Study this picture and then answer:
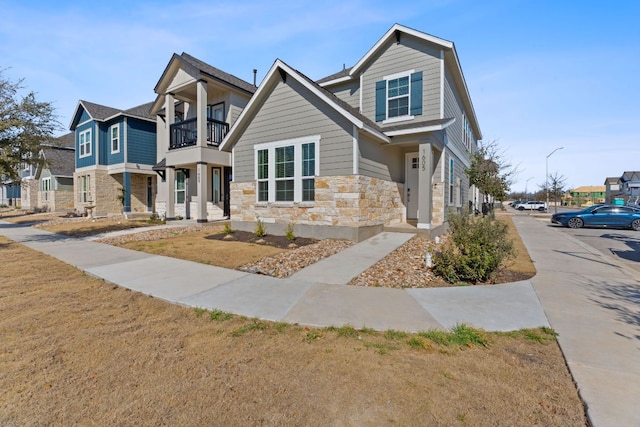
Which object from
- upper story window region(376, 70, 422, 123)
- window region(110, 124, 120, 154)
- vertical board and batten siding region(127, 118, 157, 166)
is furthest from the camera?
window region(110, 124, 120, 154)

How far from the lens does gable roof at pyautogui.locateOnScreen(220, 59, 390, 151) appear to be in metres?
9.72

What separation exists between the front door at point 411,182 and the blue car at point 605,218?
37.9 feet

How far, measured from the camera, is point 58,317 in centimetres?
425

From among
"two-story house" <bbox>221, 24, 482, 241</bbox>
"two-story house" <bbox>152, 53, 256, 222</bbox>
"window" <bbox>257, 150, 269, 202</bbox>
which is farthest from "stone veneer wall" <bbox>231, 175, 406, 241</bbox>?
"two-story house" <bbox>152, 53, 256, 222</bbox>

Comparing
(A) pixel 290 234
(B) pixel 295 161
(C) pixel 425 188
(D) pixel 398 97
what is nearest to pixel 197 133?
(B) pixel 295 161

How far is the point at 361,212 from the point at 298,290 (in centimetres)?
512

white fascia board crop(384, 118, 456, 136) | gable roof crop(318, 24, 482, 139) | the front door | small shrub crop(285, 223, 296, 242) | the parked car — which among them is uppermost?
gable roof crop(318, 24, 482, 139)

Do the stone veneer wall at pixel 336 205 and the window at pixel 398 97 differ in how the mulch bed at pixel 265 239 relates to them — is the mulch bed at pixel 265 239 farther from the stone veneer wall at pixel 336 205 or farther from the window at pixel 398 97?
the window at pixel 398 97

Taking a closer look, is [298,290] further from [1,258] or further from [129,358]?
[1,258]

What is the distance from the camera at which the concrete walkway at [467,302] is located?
299 centimetres

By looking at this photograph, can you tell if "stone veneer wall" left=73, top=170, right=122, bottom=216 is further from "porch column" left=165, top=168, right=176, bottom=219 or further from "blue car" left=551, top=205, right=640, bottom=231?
"blue car" left=551, top=205, right=640, bottom=231

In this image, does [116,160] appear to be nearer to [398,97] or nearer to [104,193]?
[104,193]

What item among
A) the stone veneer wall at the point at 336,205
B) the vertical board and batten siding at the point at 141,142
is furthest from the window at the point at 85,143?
the stone veneer wall at the point at 336,205

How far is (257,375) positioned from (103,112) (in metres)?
26.7
